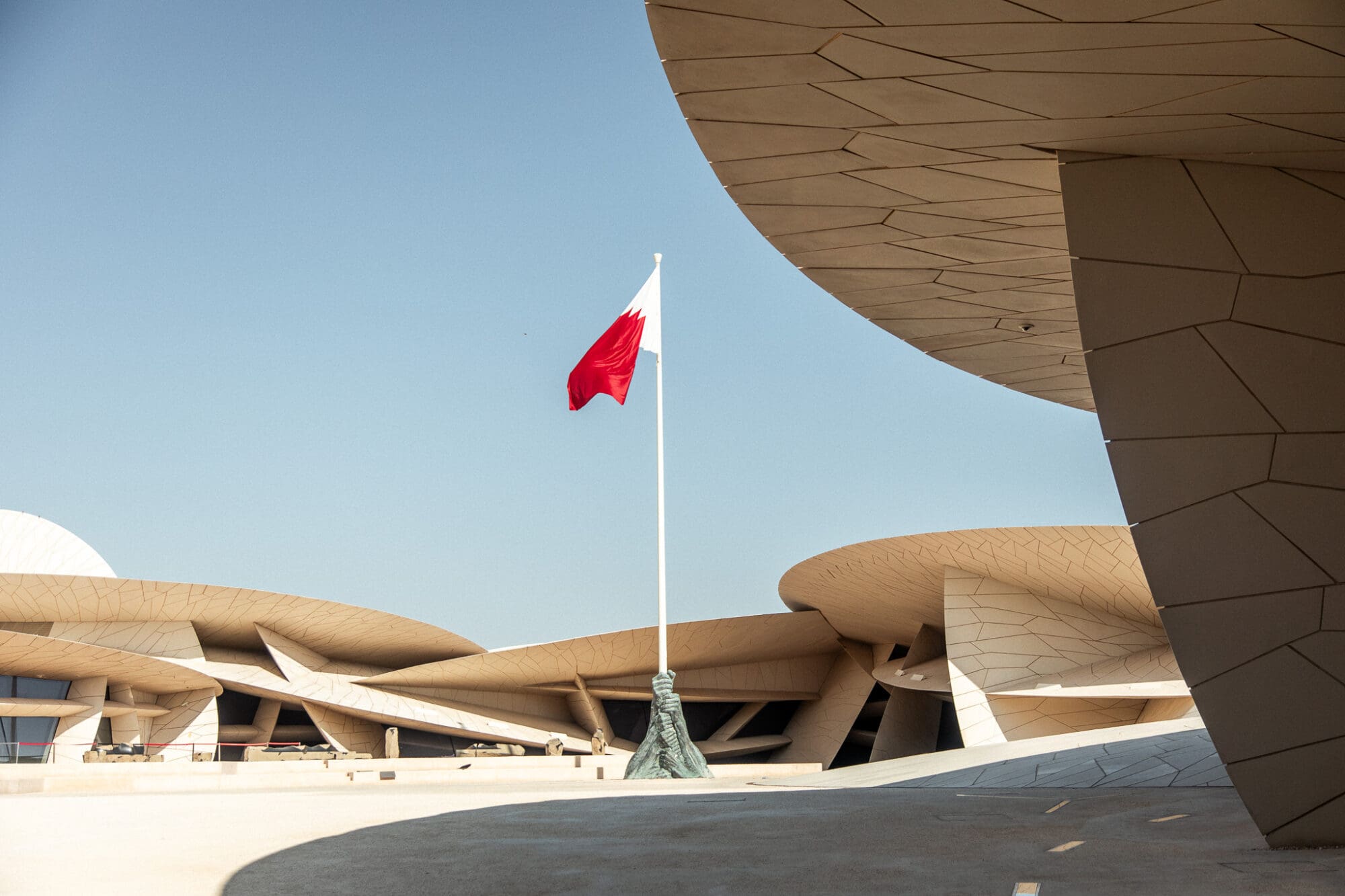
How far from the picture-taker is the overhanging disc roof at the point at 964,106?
4.37 m

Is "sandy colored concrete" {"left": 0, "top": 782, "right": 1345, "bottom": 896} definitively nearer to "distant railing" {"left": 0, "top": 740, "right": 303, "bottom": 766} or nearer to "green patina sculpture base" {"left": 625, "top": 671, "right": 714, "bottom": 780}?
"green patina sculpture base" {"left": 625, "top": 671, "right": 714, "bottom": 780}

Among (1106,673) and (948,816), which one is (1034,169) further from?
(1106,673)

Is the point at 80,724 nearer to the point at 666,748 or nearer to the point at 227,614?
the point at 227,614

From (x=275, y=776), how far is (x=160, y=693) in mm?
17232

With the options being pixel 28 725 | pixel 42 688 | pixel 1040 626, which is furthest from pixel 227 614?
pixel 1040 626

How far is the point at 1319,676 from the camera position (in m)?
5.18

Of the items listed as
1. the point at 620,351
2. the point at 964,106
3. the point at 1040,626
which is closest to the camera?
the point at 964,106

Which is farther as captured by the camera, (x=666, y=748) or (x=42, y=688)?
(x=42, y=688)

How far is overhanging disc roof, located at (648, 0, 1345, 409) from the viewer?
437 cm

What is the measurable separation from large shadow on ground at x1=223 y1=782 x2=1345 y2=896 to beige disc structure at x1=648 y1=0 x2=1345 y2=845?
1036 mm

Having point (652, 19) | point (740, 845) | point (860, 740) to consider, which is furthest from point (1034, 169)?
point (860, 740)

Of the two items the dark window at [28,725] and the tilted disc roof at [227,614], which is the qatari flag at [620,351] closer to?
the tilted disc roof at [227,614]

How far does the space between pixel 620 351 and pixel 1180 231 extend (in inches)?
497

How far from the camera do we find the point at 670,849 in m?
5.29
